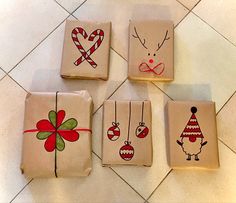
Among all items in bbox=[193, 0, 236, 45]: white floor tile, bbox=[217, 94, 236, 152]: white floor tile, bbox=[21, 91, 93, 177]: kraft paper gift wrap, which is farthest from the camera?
bbox=[193, 0, 236, 45]: white floor tile

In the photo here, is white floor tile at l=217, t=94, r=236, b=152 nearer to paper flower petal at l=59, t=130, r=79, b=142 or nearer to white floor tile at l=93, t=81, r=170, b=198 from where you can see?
white floor tile at l=93, t=81, r=170, b=198

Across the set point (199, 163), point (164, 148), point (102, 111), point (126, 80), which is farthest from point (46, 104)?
point (199, 163)

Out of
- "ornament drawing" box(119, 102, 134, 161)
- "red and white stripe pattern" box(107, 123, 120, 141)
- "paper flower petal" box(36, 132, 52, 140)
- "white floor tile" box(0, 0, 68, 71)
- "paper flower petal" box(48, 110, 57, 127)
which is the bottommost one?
"ornament drawing" box(119, 102, 134, 161)

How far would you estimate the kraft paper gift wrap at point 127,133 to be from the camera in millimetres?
1152

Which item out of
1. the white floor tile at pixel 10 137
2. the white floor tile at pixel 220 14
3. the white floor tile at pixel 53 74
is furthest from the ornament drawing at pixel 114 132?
the white floor tile at pixel 220 14

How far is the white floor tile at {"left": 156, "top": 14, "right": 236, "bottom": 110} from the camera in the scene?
1.28 metres

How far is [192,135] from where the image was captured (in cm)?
116

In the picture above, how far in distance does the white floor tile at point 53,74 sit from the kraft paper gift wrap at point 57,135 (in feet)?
0.34

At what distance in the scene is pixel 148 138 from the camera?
117 centimetres

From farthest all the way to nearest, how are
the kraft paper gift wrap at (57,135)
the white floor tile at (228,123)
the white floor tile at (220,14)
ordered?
1. the white floor tile at (220,14)
2. the white floor tile at (228,123)
3. the kraft paper gift wrap at (57,135)

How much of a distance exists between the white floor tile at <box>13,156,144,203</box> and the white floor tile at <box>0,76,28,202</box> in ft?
0.16

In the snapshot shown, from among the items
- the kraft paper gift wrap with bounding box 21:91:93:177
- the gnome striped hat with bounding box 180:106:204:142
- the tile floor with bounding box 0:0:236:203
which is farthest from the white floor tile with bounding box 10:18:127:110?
the gnome striped hat with bounding box 180:106:204:142

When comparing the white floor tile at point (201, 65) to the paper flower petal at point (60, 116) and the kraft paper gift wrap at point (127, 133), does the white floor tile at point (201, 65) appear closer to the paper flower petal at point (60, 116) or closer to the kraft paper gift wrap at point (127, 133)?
the kraft paper gift wrap at point (127, 133)

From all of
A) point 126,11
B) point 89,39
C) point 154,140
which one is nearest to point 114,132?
point 154,140
